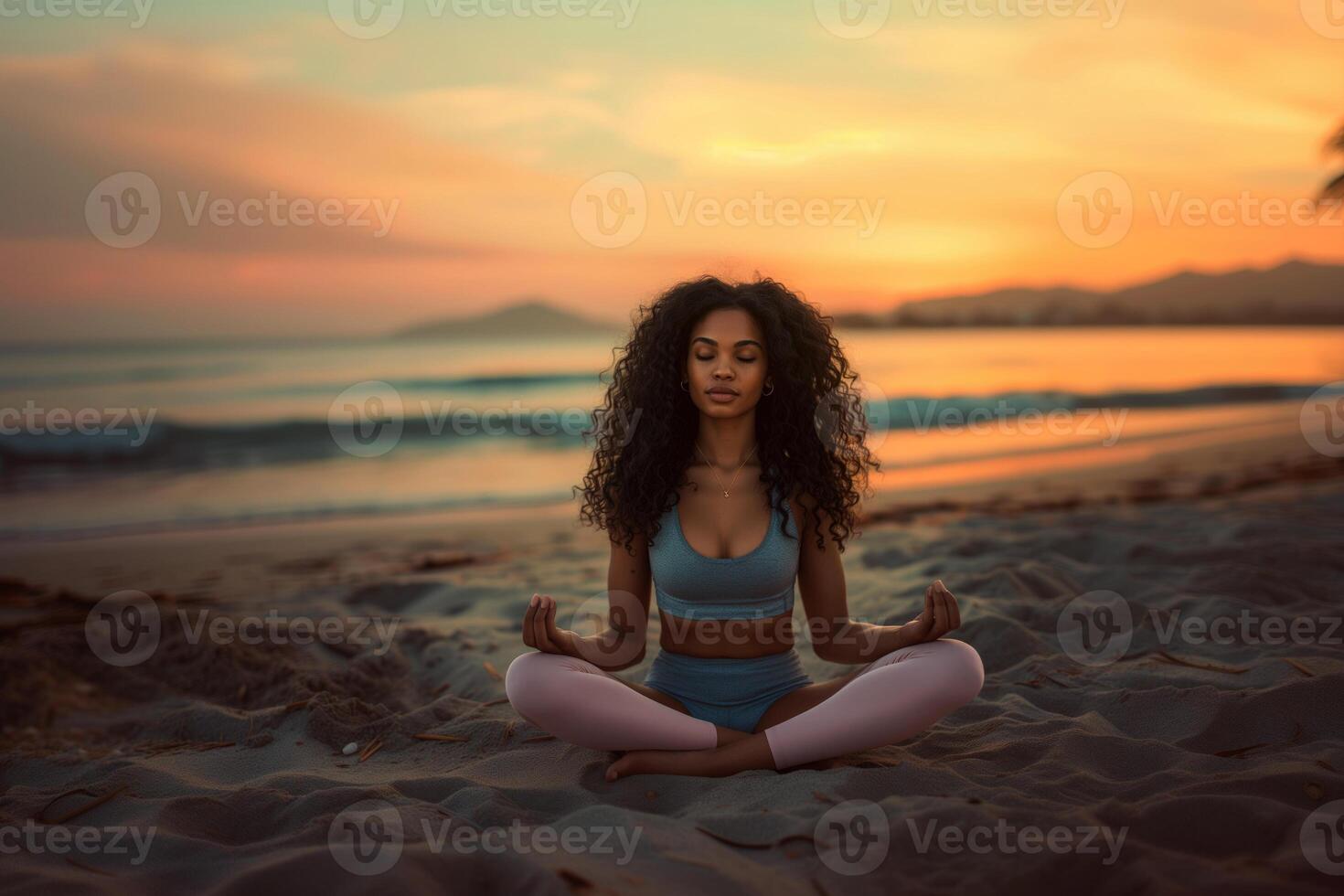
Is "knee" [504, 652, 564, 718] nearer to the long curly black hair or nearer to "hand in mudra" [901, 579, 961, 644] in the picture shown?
the long curly black hair

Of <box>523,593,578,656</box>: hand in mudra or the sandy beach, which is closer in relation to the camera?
the sandy beach

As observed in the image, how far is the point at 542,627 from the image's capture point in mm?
2826

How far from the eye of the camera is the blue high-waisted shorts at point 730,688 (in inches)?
123

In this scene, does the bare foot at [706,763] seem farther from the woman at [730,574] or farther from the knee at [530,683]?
the knee at [530,683]

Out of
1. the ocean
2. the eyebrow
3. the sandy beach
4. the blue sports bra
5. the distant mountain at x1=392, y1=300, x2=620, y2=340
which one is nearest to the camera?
the sandy beach

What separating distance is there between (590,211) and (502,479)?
224 inches

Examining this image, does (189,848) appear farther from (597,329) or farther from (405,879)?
(597,329)

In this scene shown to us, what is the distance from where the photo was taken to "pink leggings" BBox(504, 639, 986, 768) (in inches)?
113

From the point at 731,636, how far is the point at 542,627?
66 cm

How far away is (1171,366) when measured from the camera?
21.8 metres

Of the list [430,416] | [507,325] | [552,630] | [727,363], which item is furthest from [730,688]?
[507,325]

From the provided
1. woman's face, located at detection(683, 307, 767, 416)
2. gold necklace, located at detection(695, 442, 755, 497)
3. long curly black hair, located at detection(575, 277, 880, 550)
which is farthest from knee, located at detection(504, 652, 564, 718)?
woman's face, located at detection(683, 307, 767, 416)

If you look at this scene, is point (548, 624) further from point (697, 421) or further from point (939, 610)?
point (939, 610)

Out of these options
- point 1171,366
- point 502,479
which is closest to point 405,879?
point 502,479
